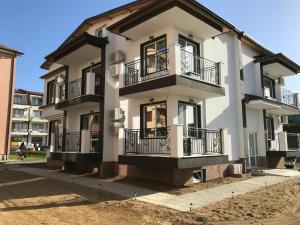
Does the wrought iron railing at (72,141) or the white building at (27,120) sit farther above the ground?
the white building at (27,120)

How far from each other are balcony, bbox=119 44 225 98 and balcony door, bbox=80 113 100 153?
10.5 feet

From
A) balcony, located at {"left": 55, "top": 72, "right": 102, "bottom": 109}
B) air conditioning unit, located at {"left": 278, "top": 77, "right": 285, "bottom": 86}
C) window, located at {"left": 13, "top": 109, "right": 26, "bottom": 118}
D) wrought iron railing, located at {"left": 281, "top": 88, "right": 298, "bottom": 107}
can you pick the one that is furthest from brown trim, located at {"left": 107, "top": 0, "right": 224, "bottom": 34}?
window, located at {"left": 13, "top": 109, "right": 26, "bottom": 118}

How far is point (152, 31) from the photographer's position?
47.3 ft

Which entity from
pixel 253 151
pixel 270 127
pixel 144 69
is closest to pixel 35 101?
pixel 270 127

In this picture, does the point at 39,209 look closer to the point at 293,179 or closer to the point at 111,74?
the point at 111,74

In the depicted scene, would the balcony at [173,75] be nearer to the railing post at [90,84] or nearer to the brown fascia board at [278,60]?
the railing post at [90,84]

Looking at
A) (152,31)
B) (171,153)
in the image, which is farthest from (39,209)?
(152,31)

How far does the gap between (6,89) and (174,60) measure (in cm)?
2370

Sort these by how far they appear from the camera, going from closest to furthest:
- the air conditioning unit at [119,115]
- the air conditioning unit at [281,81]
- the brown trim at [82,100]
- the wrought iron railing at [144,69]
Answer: the wrought iron railing at [144,69] → the air conditioning unit at [119,115] → the brown trim at [82,100] → the air conditioning unit at [281,81]

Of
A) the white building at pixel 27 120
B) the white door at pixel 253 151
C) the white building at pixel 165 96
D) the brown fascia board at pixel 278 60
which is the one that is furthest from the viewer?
the white building at pixel 27 120


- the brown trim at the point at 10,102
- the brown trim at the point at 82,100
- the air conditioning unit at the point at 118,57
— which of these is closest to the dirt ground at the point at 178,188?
the brown trim at the point at 82,100

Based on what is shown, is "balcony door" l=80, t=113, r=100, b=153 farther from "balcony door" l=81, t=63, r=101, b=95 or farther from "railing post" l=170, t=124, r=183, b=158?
"railing post" l=170, t=124, r=183, b=158

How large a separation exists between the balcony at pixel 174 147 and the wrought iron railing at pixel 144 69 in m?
2.62

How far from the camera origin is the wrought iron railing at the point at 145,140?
1344cm
